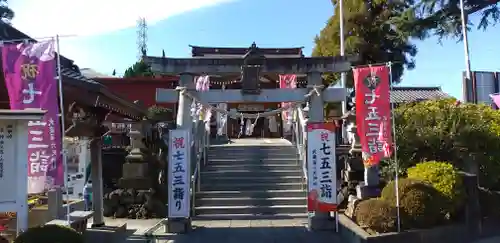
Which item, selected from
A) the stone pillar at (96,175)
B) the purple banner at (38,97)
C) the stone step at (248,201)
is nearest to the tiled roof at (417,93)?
the stone step at (248,201)

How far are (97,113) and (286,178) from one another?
6938 mm

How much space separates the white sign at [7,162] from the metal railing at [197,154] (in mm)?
6874

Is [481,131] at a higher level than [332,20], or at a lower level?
lower

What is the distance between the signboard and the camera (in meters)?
11.5

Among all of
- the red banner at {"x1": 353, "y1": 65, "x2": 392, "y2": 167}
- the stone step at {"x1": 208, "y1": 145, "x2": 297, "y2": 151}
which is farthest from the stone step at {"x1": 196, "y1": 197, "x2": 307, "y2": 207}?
the stone step at {"x1": 208, "y1": 145, "x2": 297, "y2": 151}

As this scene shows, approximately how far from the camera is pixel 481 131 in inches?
523

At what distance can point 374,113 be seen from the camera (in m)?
10.8

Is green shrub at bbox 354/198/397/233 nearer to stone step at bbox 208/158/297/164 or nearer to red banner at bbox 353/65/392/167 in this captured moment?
red banner at bbox 353/65/392/167

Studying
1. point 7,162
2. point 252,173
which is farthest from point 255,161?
point 7,162

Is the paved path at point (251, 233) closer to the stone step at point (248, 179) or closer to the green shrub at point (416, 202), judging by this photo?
the green shrub at point (416, 202)

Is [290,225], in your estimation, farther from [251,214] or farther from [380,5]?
[380,5]

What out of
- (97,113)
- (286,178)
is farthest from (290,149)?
(97,113)

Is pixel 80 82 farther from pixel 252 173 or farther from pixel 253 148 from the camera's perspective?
pixel 253 148

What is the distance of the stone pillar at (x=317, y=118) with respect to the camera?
11.9m
